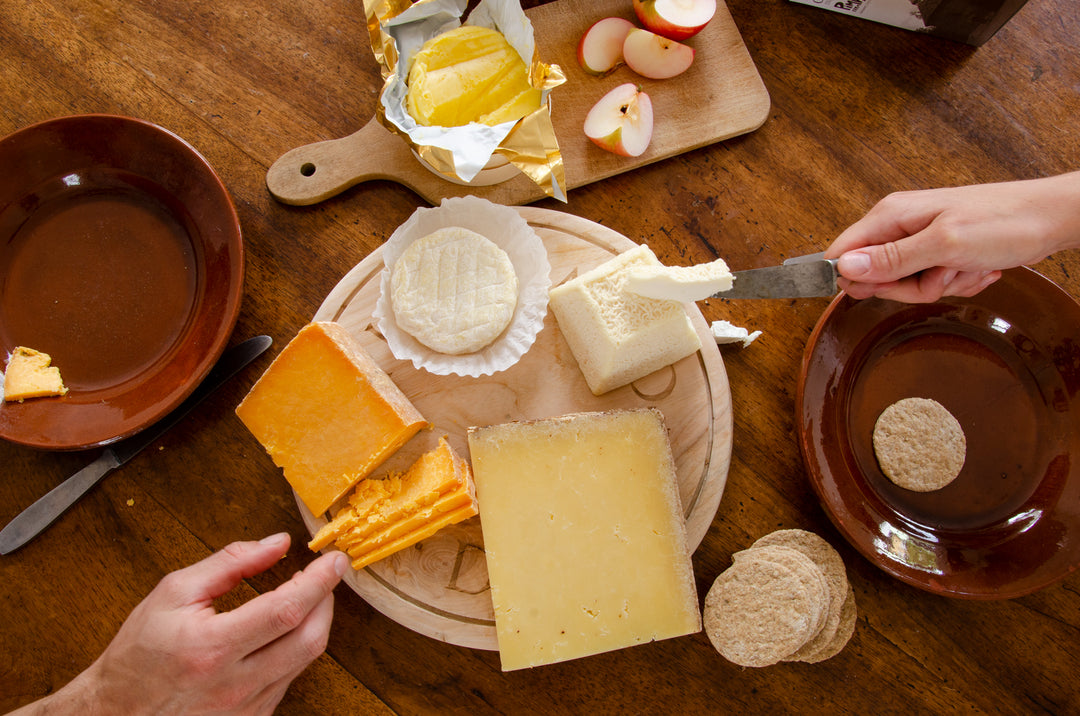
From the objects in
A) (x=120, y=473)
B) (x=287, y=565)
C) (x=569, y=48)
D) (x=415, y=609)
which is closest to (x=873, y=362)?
(x=569, y=48)

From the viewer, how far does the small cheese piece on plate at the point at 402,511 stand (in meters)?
1.87

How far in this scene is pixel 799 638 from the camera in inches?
73.9

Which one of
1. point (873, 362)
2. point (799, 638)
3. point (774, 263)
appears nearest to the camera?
point (799, 638)

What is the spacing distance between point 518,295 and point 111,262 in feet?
4.32

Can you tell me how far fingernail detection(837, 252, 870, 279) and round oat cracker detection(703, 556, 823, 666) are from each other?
876mm

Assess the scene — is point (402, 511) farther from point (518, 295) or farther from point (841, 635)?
point (841, 635)

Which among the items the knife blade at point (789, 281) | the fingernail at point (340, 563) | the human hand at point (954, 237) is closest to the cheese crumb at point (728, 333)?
the knife blade at point (789, 281)

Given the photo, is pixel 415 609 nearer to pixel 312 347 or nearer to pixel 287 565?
pixel 287 565

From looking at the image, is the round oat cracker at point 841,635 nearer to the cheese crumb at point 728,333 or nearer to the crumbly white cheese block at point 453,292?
the cheese crumb at point 728,333

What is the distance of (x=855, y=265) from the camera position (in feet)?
5.64

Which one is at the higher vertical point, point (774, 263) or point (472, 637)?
point (774, 263)

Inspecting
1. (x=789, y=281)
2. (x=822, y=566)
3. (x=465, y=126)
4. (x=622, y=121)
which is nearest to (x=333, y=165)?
(x=465, y=126)

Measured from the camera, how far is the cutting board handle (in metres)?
2.17

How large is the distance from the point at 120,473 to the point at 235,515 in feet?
1.33
